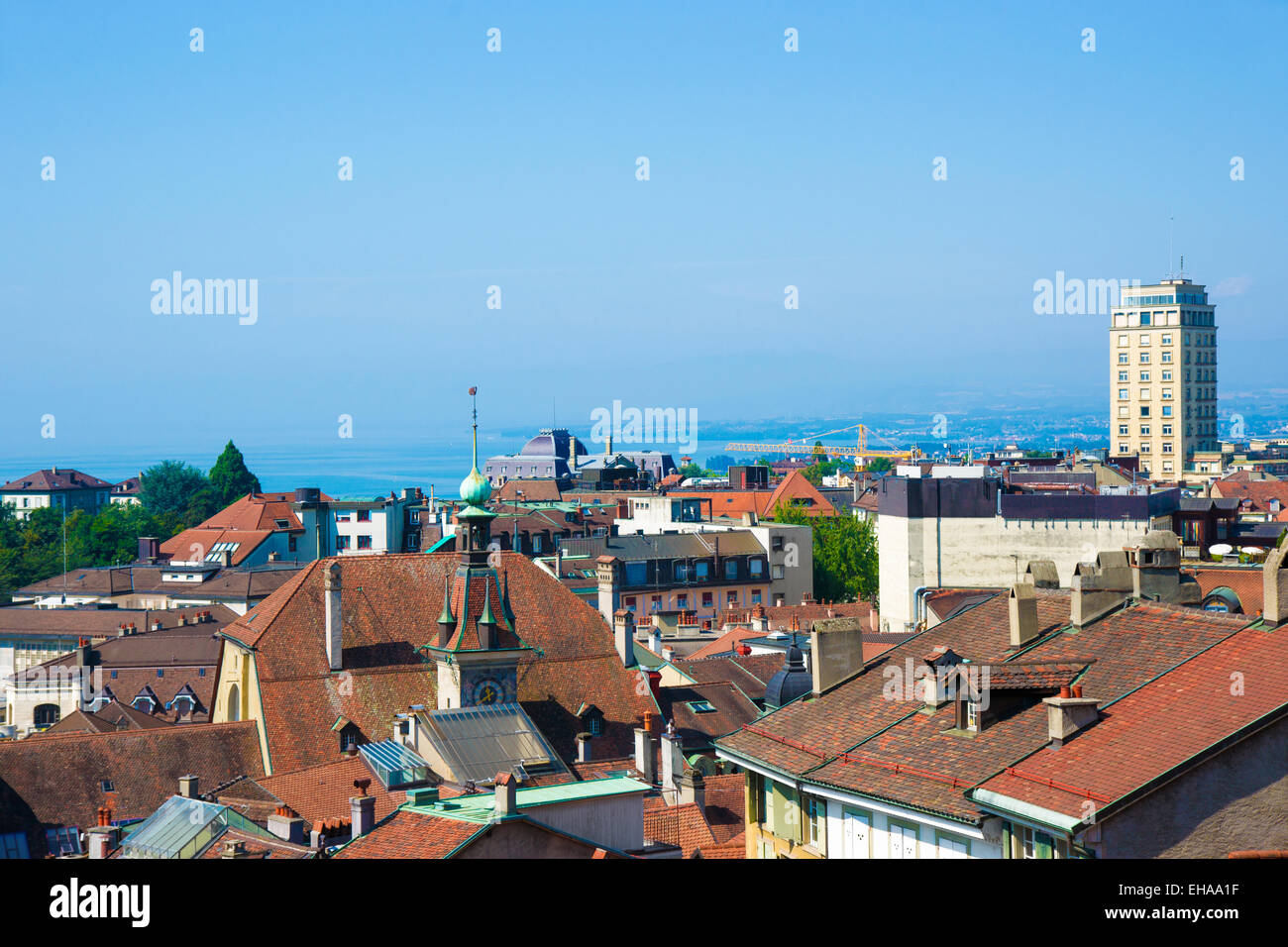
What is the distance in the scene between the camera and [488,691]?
51.7 metres

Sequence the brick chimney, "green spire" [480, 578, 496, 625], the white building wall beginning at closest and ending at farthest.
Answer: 1. "green spire" [480, 578, 496, 625]
2. the white building wall
3. the brick chimney

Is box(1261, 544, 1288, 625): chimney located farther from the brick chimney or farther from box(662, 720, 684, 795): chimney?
the brick chimney

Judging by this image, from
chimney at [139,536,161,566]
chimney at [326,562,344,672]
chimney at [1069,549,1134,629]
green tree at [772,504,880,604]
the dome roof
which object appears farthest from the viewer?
chimney at [139,536,161,566]

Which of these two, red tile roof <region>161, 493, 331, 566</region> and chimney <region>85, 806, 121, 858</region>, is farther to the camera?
red tile roof <region>161, 493, 331, 566</region>

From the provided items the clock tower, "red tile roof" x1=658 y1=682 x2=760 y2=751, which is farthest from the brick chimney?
"red tile roof" x1=658 y1=682 x2=760 y2=751

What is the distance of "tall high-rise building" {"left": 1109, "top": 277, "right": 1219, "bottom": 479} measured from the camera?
182625 millimetres

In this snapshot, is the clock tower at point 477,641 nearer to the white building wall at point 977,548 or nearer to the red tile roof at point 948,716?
the white building wall at point 977,548

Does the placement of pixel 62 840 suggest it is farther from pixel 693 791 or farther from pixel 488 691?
pixel 693 791

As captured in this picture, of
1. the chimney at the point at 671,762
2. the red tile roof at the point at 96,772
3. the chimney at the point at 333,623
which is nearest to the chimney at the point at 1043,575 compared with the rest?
the chimney at the point at 671,762

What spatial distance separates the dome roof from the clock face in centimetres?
1561

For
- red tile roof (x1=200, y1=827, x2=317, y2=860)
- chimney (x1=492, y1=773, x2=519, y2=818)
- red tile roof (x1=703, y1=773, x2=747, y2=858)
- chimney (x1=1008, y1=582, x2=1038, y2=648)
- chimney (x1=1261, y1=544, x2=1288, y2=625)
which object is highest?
chimney (x1=1261, y1=544, x2=1288, y2=625)

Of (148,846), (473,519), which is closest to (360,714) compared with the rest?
(473,519)
